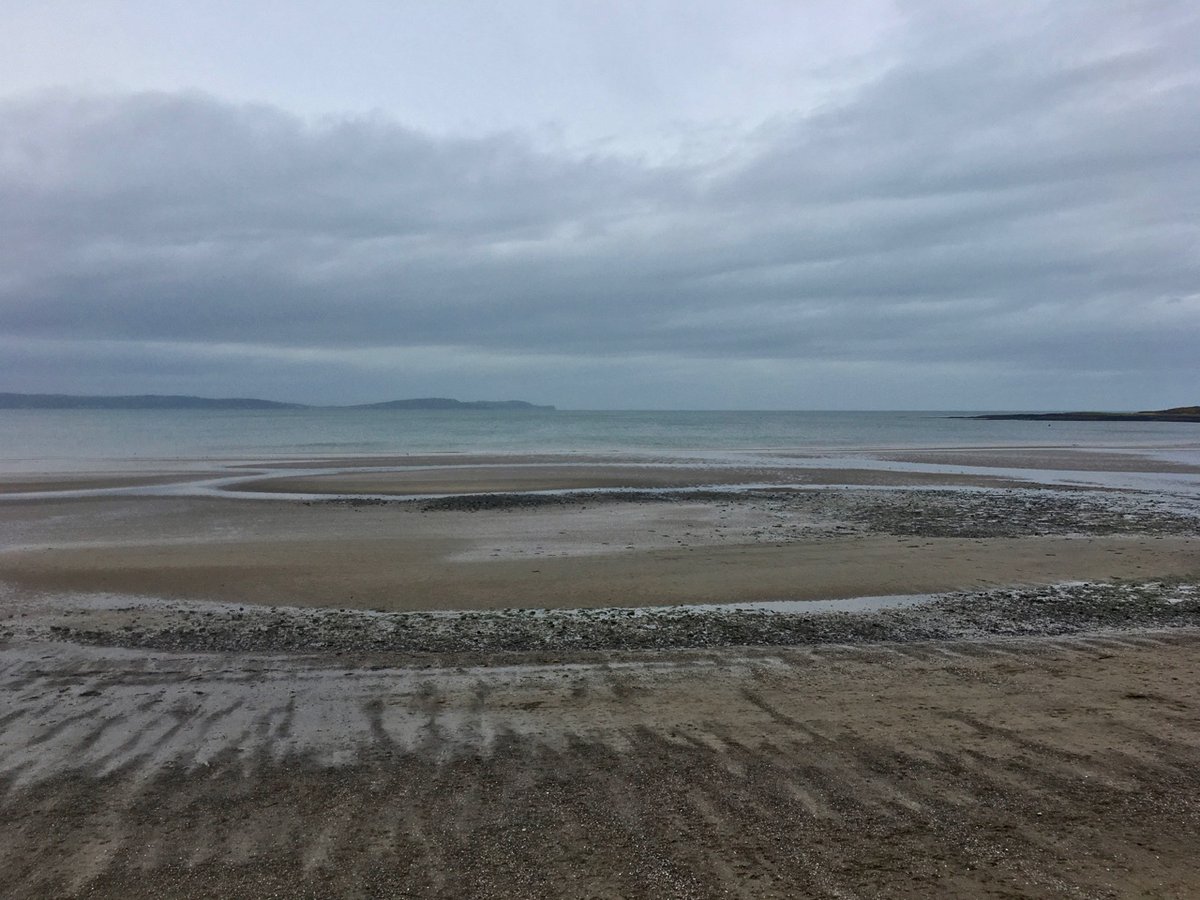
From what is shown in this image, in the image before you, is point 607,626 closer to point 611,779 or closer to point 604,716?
point 604,716

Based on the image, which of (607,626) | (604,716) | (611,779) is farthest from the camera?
(607,626)

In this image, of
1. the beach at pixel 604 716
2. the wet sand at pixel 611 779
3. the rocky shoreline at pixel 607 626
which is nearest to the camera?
the wet sand at pixel 611 779

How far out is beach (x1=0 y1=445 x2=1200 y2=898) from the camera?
460 cm

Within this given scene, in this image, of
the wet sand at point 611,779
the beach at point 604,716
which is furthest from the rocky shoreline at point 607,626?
the wet sand at point 611,779

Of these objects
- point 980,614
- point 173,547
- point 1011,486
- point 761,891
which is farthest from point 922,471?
point 761,891

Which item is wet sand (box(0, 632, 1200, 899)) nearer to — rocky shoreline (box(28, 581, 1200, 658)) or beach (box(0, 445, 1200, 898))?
beach (box(0, 445, 1200, 898))

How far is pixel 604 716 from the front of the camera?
6898 millimetres

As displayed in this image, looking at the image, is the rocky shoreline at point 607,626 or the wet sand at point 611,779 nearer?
the wet sand at point 611,779

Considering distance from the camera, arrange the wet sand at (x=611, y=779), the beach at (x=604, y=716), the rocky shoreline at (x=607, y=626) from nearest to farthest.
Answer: the wet sand at (x=611, y=779) → the beach at (x=604, y=716) → the rocky shoreline at (x=607, y=626)

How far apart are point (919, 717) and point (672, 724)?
227 cm

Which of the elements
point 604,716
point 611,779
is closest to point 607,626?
point 604,716

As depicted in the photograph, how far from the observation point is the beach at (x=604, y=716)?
4602mm

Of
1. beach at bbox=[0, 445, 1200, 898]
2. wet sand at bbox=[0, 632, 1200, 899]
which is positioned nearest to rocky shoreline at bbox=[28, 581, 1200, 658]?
beach at bbox=[0, 445, 1200, 898]

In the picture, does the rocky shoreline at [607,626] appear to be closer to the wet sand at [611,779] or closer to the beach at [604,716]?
the beach at [604,716]
